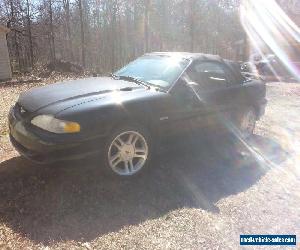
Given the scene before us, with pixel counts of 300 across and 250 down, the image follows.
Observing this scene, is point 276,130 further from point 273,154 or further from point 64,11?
point 64,11

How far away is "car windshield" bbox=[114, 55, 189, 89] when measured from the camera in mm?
4918

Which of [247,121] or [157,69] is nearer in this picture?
[157,69]

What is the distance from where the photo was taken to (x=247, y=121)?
6383mm

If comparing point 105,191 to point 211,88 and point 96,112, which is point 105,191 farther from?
point 211,88

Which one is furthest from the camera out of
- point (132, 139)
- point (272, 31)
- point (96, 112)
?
point (272, 31)

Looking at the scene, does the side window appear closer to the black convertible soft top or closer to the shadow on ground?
the black convertible soft top

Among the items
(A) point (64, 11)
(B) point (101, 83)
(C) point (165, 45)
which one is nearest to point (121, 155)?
(B) point (101, 83)

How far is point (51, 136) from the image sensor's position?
3723 millimetres

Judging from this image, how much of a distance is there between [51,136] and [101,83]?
1389mm

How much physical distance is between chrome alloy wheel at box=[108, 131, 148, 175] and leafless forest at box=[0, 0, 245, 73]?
109 feet

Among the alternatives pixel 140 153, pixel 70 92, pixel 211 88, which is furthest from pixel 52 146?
pixel 211 88

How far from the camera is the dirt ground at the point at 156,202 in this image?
333 cm

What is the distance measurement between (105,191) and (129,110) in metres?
1.00

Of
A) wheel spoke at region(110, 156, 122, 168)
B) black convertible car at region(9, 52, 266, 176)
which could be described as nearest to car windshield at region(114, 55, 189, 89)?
Answer: black convertible car at region(9, 52, 266, 176)
